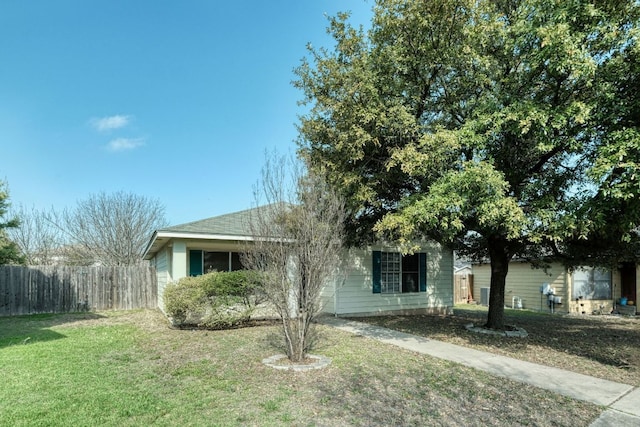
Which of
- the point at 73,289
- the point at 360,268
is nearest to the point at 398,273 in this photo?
the point at 360,268

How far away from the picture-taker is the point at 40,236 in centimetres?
2447

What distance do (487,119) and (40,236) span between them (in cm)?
2741

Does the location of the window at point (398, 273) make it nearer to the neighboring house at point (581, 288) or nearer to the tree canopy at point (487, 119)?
the tree canopy at point (487, 119)

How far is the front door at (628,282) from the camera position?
17484 mm

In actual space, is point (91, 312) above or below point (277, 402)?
below

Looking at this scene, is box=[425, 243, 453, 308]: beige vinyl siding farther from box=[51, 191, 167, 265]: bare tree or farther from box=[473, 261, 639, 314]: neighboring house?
box=[51, 191, 167, 265]: bare tree

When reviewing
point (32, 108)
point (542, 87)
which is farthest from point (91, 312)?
point (542, 87)

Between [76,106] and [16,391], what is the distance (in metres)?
13.2

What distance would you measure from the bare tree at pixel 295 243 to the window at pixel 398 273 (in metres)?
6.29

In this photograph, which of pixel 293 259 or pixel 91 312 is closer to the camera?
pixel 293 259

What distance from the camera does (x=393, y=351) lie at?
7180 millimetres

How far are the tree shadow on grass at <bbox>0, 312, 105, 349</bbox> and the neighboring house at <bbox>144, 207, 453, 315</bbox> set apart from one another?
289 centimetres

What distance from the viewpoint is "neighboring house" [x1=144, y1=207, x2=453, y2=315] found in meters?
11.0

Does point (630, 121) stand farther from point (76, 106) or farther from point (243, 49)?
point (76, 106)
